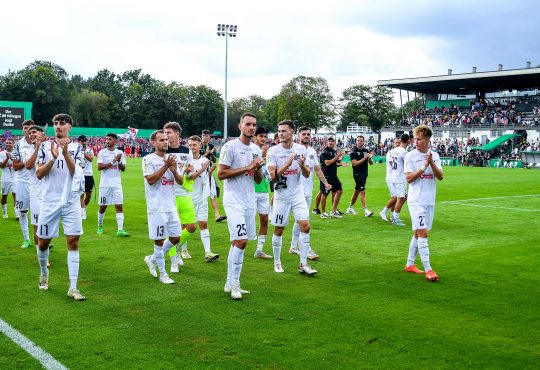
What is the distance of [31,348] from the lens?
5301 mm

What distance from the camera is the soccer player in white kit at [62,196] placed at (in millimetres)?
7082

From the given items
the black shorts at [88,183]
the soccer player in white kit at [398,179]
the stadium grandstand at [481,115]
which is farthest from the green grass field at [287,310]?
the stadium grandstand at [481,115]

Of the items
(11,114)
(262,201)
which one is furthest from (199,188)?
(11,114)

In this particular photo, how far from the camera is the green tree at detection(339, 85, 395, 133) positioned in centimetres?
10980

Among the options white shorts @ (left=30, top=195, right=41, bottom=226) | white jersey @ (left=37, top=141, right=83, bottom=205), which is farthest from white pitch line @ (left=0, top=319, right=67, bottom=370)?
white shorts @ (left=30, top=195, right=41, bottom=226)

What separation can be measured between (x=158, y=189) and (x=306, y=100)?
99289mm

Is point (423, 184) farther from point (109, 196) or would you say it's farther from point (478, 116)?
point (478, 116)

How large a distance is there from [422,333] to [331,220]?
932cm

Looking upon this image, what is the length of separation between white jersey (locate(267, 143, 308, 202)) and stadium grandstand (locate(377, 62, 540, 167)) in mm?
53634

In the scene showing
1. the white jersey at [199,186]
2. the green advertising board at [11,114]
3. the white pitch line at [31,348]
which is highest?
the green advertising board at [11,114]

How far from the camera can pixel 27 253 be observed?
10.2 meters

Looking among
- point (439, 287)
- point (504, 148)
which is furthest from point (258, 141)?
point (504, 148)

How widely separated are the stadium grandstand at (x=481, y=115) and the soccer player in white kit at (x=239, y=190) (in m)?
55.2

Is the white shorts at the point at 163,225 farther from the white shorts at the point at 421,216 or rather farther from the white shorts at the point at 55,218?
the white shorts at the point at 421,216
